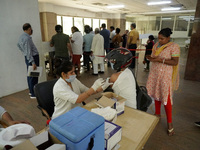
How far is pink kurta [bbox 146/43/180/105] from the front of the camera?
189 cm

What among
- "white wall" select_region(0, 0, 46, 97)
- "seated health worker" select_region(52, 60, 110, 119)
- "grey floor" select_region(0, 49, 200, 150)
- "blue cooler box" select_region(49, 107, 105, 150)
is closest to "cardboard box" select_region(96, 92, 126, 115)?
"seated health worker" select_region(52, 60, 110, 119)

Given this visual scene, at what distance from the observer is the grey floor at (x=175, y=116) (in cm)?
194

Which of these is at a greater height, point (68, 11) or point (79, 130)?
point (68, 11)

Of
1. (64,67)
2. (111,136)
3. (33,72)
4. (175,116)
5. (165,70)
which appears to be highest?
(64,67)

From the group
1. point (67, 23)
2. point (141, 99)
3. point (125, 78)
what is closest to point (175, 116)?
point (141, 99)

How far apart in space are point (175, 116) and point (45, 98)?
216 cm

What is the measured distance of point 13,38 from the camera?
10.4ft

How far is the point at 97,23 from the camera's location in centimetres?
1102

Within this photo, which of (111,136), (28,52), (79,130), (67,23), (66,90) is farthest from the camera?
(67,23)

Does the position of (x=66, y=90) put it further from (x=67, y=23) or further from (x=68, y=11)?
(x=67, y=23)

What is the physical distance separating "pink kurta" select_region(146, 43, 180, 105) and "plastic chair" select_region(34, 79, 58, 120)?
55.2 inches

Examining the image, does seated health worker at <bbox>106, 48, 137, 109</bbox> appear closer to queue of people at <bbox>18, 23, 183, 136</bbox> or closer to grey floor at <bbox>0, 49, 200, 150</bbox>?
queue of people at <bbox>18, 23, 183, 136</bbox>

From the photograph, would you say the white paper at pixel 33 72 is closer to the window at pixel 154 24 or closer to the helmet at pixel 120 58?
the helmet at pixel 120 58

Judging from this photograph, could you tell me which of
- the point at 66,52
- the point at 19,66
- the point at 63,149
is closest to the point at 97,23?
the point at 66,52
